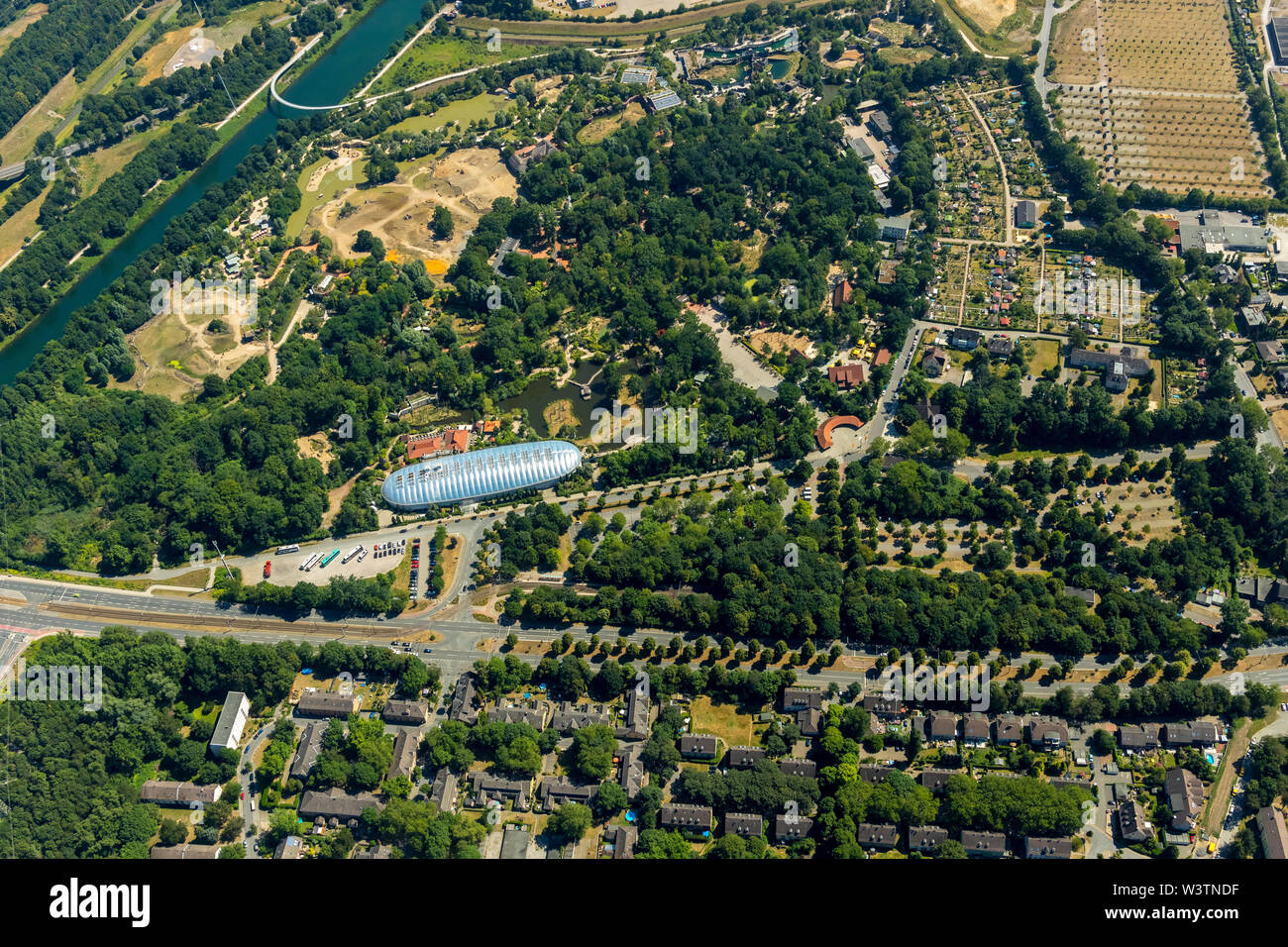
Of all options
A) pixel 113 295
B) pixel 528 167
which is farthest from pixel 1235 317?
pixel 113 295

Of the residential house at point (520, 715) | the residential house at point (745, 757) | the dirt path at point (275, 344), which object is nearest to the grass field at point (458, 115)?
the dirt path at point (275, 344)

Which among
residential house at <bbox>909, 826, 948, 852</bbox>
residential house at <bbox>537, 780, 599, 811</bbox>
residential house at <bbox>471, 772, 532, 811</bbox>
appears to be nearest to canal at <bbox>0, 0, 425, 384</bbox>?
residential house at <bbox>471, 772, 532, 811</bbox>

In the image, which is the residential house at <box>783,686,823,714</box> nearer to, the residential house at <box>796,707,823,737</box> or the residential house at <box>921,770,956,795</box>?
the residential house at <box>796,707,823,737</box>

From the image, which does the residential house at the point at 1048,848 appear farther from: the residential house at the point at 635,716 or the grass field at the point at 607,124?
the grass field at the point at 607,124

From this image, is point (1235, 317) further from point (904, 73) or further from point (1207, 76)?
point (904, 73)

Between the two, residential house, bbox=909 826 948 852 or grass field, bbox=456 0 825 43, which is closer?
residential house, bbox=909 826 948 852
